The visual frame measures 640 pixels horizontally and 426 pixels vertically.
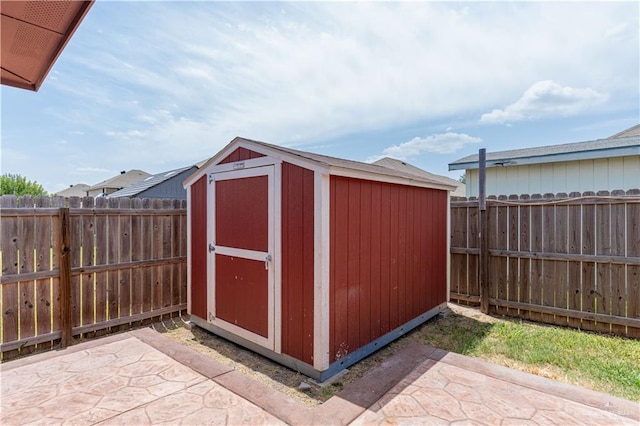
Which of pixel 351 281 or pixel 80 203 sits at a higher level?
pixel 80 203

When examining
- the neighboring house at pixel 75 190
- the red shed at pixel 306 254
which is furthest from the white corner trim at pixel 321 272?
the neighboring house at pixel 75 190

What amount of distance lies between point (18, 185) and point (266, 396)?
3218 cm

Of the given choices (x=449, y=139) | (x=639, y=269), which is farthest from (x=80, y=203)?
(x=449, y=139)

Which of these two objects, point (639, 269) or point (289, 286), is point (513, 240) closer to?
point (639, 269)

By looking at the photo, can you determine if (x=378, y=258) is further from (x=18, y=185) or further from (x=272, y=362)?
(x=18, y=185)

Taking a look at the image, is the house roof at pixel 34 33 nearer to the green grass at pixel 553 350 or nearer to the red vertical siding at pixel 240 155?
the red vertical siding at pixel 240 155

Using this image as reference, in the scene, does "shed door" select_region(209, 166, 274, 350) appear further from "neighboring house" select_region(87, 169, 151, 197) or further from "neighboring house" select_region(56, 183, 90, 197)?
"neighboring house" select_region(56, 183, 90, 197)

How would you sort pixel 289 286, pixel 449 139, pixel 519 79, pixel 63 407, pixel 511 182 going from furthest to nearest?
pixel 449 139, pixel 511 182, pixel 519 79, pixel 289 286, pixel 63 407

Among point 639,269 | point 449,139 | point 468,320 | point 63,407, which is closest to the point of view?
point 63,407

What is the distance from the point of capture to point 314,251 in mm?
2693

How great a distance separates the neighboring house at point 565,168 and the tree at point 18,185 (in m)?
30.5

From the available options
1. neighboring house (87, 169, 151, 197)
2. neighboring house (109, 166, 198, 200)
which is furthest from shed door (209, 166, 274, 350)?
neighboring house (87, 169, 151, 197)

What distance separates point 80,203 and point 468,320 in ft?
17.0

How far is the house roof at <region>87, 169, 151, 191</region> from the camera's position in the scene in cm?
2135
